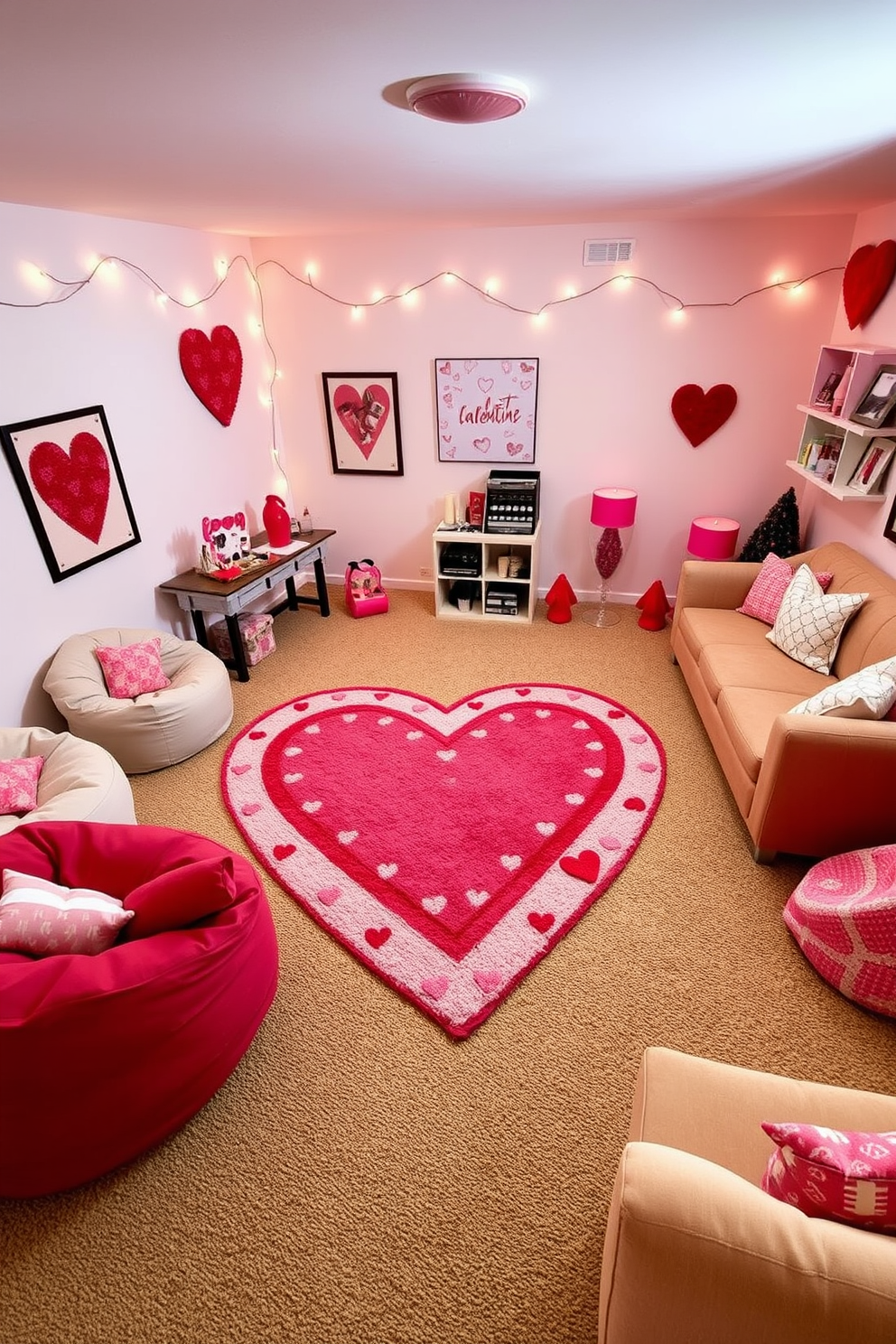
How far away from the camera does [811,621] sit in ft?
10.0

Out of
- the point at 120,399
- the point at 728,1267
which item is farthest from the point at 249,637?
the point at 728,1267

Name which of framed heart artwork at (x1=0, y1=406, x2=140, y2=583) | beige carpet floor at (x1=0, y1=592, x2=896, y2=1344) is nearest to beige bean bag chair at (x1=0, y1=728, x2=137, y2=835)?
beige carpet floor at (x1=0, y1=592, x2=896, y2=1344)

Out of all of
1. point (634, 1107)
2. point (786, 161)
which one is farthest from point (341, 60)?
point (634, 1107)

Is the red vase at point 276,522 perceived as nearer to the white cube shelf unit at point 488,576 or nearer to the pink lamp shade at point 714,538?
the white cube shelf unit at point 488,576

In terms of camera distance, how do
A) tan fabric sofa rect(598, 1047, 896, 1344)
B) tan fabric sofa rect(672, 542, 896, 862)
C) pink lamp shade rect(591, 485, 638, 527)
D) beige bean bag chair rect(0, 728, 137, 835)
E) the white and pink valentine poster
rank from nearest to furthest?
tan fabric sofa rect(598, 1047, 896, 1344)
tan fabric sofa rect(672, 542, 896, 862)
beige bean bag chair rect(0, 728, 137, 835)
pink lamp shade rect(591, 485, 638, 527)
the white and pink valentine poster

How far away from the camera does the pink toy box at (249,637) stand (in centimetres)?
405

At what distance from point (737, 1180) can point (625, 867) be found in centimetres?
155

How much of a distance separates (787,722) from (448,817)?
53.6 inches

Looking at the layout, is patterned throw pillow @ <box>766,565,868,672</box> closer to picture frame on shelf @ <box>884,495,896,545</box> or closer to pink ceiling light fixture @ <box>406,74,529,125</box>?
picture frame on shelf @ <box>884,495,896,545</box>

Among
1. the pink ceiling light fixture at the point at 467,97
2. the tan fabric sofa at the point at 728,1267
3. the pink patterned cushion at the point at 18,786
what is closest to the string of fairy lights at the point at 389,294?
the pink patterned cushion at the point at 18,786

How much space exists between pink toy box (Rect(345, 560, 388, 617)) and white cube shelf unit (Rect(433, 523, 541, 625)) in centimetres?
43

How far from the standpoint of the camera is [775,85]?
1495mm

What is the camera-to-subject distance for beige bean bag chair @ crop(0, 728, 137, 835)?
2.39 m

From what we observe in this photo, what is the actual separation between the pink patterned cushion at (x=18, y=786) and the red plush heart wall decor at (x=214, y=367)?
8.07 ft
